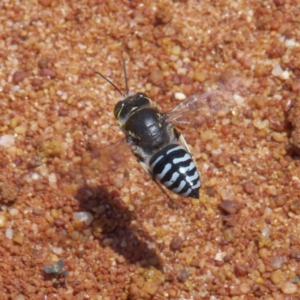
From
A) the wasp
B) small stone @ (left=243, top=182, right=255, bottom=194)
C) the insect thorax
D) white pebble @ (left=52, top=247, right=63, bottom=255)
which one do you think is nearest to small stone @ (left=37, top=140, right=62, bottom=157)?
white pebble @ (left=52, top=247, right=63, bottom=255)

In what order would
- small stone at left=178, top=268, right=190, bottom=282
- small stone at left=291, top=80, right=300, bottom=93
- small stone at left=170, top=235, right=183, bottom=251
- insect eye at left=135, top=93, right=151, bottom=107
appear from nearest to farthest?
insect eye at left=135, top=93, right=151, bottom=107
small stone at left=178, top=268, right=190, bottom=282
small stone at left=170, top=235, right=183, bottom=251
small stone at left=291, top=80, right=300, bottom=93

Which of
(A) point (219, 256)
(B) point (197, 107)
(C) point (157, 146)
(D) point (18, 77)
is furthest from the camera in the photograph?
(D) point (18, 77)

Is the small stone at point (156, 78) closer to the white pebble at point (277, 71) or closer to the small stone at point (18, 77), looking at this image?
the white pebble at point (277, 71)

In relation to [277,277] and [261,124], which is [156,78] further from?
[277,277]

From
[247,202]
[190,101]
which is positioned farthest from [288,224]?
[190,101]

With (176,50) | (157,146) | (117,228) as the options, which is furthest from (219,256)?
(176,50)

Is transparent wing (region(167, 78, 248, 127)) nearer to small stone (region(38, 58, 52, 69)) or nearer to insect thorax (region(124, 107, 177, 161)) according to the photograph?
insect thorax (region(124, 107, 177, 161))

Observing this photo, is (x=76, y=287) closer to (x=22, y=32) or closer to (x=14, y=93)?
(x=14, y=93)
